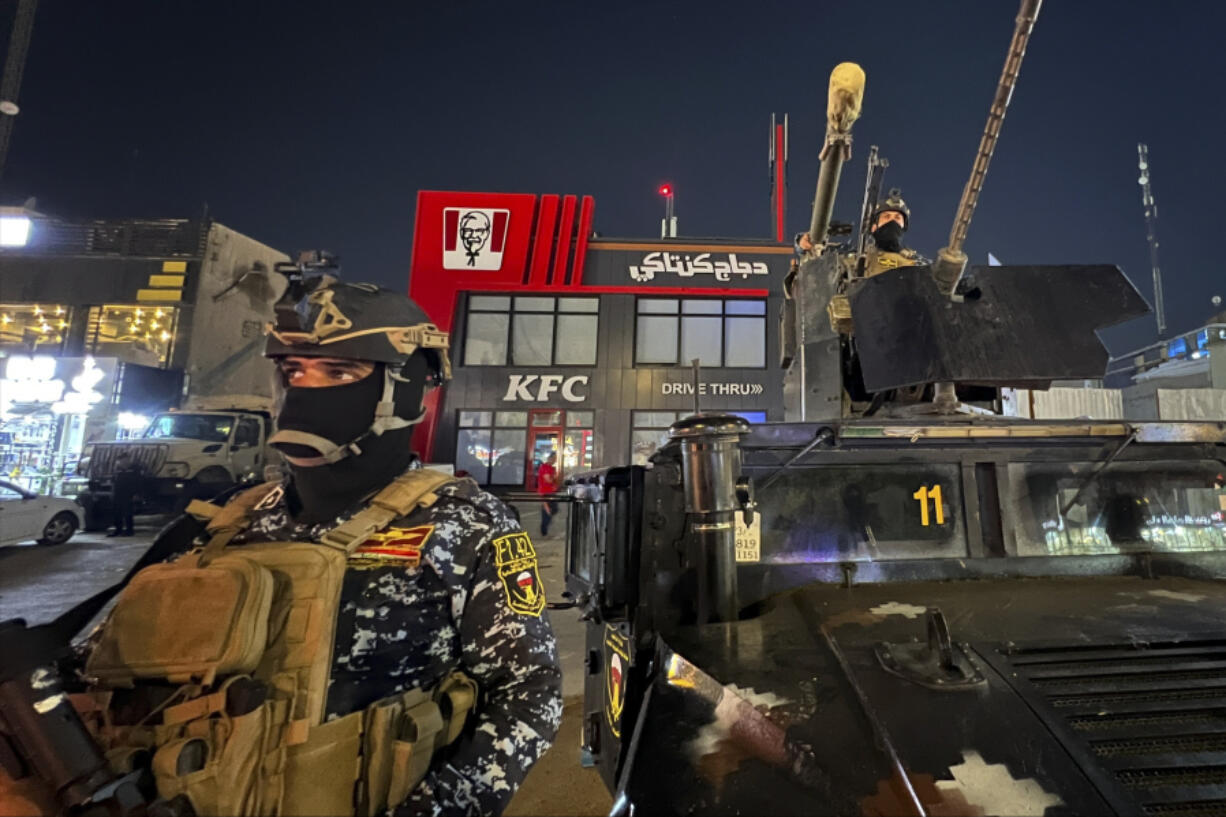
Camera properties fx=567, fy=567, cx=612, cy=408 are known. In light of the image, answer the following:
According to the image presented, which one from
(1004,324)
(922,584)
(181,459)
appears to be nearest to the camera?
(922,584)

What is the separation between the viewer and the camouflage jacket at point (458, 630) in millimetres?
1530

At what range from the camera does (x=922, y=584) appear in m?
2.80

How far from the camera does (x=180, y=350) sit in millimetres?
22438

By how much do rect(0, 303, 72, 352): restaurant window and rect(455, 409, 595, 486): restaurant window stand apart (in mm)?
18940

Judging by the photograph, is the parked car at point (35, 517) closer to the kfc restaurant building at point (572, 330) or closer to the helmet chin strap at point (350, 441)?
the kfc restaurant building at point (572, 330)

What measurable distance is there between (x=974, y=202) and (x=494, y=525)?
10.4ft

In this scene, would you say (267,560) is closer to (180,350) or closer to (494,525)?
(494,525)

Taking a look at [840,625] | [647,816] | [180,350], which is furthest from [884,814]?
[180,350]

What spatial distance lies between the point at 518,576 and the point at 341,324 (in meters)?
1.01

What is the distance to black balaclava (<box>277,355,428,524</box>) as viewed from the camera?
1857 mm

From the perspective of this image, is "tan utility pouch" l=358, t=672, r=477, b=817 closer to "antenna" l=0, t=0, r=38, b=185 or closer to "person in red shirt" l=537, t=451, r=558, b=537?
"person in red shirt" l=537, t=451, r=558, b=537

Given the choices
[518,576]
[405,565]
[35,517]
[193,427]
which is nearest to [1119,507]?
[518,576]

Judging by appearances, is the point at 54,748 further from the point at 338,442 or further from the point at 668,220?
the point at 668,220

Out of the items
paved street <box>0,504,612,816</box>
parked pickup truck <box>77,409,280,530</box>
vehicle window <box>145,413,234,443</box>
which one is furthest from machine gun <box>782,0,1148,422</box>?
vehicle window <box>145,413,234,443</box>
